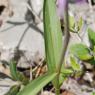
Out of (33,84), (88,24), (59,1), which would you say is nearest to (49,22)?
(33,84)

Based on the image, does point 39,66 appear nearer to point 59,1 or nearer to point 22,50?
point 22,50

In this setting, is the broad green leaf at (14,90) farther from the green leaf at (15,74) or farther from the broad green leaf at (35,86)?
the broad green leaf at (35,86)

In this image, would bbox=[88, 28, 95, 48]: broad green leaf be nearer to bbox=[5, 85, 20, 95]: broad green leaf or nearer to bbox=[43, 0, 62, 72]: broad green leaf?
bbox=[43, 0, 62, 72]: broad green leaf

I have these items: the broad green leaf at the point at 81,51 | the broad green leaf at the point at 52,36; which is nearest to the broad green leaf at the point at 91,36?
the broad green leaf at the point at 81,51

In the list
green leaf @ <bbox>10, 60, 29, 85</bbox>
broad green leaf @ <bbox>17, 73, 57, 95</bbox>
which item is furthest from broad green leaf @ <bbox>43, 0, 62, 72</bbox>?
green leaf @ <bbox>10, 60, 29, 85</bbox>

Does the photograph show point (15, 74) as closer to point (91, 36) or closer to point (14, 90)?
point (14, 90)

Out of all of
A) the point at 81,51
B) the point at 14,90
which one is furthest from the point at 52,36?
the point at 14,90
